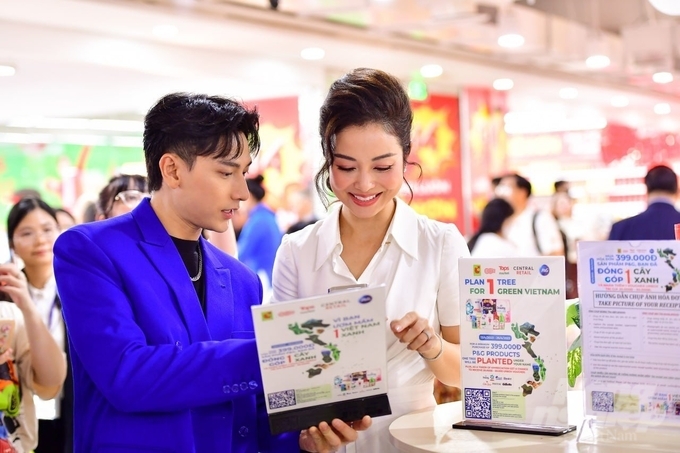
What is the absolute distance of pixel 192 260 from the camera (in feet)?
6.75

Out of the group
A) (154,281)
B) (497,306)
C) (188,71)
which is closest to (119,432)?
(154,281)

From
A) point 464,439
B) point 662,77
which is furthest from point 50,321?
point 662,77

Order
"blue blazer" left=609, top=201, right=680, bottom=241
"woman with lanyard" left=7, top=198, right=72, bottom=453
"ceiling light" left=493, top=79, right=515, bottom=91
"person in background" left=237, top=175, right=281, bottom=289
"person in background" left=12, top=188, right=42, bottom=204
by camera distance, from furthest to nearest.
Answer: "ceiling light" left=493, top=79, right=515, bottom=91 → "person in background" left=237, top=175, right=281, bottom=289 → "blue blazer" left=609, top=201, right=680, bottom=241 → "person in background" left=12, top=188, right=42, bottom=204 → "woman with lanyard" left=7, top=198, right=72, bottom=453

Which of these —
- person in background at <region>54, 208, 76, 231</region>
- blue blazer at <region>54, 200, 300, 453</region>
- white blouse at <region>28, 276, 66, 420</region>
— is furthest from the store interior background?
blue blazer at <region>54, 200, 300, 453</region>

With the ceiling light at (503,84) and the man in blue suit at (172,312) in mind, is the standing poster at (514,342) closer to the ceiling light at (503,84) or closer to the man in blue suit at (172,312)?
the man in blue suit at (172,312)

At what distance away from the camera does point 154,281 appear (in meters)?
1.89

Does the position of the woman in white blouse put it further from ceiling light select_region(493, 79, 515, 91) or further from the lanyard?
ceiling light select_region(493, 79, 515, 91)

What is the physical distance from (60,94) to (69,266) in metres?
10.4

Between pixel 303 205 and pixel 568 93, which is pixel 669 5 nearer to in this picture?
pixel 303 205

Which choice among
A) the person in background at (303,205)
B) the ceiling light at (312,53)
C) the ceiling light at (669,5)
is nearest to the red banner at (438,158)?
the person in background at (303,205)

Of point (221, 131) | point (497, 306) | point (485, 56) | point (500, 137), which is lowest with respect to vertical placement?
point (497, 306)

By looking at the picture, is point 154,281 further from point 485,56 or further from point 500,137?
point 500,137

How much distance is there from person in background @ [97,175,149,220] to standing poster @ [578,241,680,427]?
6.73 ft

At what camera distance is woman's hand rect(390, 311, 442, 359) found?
75.3 inches
